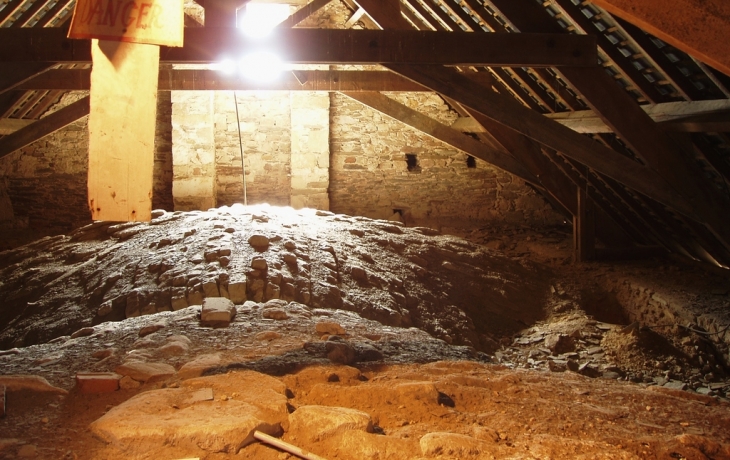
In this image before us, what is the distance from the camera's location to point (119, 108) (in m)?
2.21

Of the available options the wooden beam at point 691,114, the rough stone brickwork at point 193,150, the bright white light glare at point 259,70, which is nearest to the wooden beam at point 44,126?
the rough stone brickwork at point 193,150

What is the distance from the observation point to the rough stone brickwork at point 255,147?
30.2 ft

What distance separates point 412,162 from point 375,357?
20.6ft

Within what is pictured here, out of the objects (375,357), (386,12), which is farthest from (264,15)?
(375,357)

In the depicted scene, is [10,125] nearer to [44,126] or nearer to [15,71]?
[44,126]

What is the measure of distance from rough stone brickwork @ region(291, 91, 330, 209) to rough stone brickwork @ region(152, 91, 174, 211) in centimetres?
180

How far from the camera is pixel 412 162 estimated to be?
31.4ft

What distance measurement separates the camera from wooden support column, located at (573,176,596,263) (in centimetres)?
709

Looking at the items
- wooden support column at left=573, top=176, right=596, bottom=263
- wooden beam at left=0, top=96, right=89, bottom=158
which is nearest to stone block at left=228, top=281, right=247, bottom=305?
wooden beam at left=0, top=96, right=89, bottom=158

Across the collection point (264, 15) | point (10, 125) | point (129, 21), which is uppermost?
point (264, 15)

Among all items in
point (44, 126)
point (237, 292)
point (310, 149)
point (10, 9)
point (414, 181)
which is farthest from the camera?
point (414, 181)

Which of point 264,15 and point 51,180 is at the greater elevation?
point 264,15

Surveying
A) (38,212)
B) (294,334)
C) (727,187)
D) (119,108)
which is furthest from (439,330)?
(38,212)

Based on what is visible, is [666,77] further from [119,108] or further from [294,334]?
Result: [119,108]
